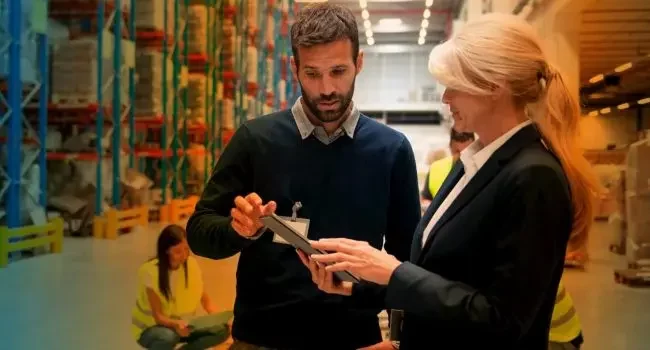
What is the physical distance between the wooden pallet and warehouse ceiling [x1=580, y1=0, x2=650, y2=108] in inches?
104

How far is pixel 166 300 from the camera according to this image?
3705 mm

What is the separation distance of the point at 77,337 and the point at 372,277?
10.2 ft

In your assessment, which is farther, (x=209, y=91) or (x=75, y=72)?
(x=209, y=91)

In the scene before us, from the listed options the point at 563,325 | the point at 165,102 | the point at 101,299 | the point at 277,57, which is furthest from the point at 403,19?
the point at 563,325

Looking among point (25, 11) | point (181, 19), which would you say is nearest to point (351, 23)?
point (25, 11)

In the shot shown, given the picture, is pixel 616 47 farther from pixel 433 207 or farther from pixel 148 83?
pixel 433 207

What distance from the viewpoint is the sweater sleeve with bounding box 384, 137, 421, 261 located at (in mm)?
1878

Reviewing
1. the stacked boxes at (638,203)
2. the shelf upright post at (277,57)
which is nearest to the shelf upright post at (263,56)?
the shelf upright post at (277,57)

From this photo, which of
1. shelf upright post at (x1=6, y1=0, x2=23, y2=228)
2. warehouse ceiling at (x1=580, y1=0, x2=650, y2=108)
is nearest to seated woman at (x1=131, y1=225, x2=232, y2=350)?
shelf upright post at (x1=6, y1=0, x2=23, y2=228)

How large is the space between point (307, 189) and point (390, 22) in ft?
80.6

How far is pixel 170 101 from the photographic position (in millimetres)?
10016

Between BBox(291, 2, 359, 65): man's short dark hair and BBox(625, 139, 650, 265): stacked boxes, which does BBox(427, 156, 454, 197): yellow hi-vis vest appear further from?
BBox(625, 139, 650, 265): stacked boxes

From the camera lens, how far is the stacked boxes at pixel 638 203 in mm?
7836

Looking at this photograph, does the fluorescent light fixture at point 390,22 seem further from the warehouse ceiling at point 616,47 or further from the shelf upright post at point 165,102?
the shelf upright post at point 165,102
